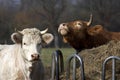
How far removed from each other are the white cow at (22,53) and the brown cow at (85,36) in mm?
2368

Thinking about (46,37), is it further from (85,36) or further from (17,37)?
(85,36)

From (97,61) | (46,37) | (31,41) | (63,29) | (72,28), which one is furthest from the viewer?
(72,28)

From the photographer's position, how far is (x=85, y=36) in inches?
398

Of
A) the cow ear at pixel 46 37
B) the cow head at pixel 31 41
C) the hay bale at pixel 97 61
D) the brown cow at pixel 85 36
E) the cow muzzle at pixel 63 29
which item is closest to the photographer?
the cow head at pixel 31 41

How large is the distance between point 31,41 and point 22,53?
0.41 meters

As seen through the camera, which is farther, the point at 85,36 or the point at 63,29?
the point at 85,36

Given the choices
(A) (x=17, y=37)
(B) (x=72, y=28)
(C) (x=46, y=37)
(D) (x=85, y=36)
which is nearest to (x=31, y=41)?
(A) (x=17, y=37)

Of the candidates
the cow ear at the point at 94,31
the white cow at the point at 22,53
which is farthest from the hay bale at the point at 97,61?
the cow ear at the point at 94,31

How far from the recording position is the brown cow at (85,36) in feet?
32.3

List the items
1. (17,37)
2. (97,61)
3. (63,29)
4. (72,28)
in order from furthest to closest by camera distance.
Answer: (72,28), (63,29), (97,61), (17,37)

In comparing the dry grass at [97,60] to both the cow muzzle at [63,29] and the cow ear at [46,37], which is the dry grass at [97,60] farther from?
the cow muzzle at [63,29]

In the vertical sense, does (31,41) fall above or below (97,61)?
above

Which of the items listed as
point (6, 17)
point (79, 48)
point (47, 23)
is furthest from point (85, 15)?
point (79, 48)

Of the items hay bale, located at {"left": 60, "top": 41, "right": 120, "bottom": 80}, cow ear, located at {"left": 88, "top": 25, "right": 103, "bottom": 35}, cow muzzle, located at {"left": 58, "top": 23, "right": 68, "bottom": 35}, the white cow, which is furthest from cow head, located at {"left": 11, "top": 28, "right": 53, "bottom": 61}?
cow ear, located at {"left": 88, "top": 25, "right": 103, "bottom": 35}
